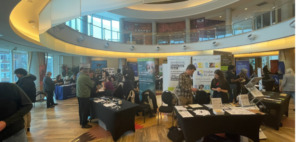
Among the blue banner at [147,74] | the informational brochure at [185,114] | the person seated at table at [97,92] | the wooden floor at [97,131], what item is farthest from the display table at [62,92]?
the informational brochure at [185,114]

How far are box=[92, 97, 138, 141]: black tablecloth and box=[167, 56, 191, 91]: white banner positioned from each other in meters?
2.00

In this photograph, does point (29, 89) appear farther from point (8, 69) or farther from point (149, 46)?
point (149, 46)

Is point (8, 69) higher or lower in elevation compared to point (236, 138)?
higher

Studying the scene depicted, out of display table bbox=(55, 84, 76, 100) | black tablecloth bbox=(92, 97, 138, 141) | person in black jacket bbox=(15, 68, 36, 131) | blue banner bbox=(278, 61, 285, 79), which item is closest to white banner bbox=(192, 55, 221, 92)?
black tablecloth bbox=(92, 97, 138, 141)

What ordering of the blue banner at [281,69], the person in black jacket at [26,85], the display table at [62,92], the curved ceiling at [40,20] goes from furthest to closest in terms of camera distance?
1. the display table at [62,92]
2. the blue banner at [281,69]
3. the person in black jacket at [26,85]
4. the curved ceiling at [40,20]

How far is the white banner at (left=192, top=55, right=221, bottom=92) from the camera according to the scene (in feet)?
16.1

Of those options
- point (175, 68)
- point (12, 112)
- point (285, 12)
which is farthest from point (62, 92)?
point (285, 12)

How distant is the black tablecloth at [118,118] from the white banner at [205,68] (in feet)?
9.31

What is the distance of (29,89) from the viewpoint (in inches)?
162

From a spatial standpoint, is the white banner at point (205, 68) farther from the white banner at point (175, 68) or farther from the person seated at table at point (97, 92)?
the person seated at table at point (97, 92)

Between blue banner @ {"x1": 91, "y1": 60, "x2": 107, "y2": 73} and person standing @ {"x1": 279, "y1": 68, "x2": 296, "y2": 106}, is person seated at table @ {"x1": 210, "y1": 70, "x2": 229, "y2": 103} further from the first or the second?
blue banner @ {"x1": 91, "y1": 60, "x2": 107, "y2": 73}

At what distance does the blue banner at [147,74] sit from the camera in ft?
16.3
